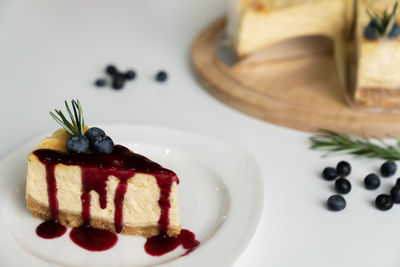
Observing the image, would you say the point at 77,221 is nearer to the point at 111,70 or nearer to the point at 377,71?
the point at 111,70

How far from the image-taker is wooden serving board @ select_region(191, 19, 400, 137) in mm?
2725

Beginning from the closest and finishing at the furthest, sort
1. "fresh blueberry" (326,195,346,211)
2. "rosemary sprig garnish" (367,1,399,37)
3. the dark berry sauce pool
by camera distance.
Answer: the dark berry sauce pool < "fresh blueberry" (326,195,346,211) < "rosemary sprig garnish" (367,1,399,37)

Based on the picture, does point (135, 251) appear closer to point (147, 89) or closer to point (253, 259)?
point (253, 259)

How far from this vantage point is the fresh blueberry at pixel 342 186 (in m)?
2.33

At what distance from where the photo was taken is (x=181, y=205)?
2.24 meters

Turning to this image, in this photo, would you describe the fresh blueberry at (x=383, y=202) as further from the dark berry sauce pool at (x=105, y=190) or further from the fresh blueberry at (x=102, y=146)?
the fresh blueberry at (x=102, y=146)

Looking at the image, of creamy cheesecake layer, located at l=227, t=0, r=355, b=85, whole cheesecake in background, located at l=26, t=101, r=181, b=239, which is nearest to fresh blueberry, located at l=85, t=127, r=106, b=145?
whole cheesecake in background, located at l=26, t=101, r=181, b=239

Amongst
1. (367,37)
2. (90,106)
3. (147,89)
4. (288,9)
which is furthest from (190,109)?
(367,37)

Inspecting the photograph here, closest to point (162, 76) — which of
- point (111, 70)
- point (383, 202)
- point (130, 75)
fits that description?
point (130, 75)

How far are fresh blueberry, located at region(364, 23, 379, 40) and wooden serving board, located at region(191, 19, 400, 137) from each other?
0.31m

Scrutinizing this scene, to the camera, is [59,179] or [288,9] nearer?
[59,179]

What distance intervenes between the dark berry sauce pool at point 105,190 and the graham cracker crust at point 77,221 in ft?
0.07

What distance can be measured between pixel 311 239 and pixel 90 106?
1409 millimetres

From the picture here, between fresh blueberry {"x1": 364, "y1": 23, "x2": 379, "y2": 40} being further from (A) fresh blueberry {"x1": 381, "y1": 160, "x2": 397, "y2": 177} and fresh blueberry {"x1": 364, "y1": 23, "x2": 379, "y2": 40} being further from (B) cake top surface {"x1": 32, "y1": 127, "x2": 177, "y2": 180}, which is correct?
(B) cake top surface {"x1": 32, "y1": 127, "x2": 177, "y2": 180}
